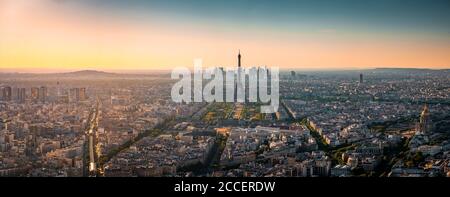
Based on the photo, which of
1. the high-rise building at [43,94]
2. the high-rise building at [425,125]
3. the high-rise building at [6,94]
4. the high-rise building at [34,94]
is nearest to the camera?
the high-rise building at [425,125]

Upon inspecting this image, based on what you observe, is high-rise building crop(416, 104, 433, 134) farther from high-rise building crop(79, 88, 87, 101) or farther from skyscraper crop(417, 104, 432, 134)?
high-rise building crop(79, 88, 87, 101)

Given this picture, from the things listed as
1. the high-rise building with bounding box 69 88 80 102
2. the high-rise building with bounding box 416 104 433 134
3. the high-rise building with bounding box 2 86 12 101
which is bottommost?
the high-rise building with bounding box 416 104 433 134

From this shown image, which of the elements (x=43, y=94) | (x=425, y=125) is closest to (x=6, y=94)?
(x=43, y=94)

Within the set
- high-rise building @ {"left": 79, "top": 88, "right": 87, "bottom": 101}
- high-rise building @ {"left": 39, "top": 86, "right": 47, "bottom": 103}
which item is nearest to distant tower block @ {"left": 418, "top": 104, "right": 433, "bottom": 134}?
high-rise building @ {"left": 79, "top": 88, "right": 87, "bottom": 101}

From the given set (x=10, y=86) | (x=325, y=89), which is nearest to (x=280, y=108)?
(x=325, y=89)

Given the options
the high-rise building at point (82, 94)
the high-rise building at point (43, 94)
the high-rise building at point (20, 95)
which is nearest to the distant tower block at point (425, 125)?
the high-rise building at point (82, 94)

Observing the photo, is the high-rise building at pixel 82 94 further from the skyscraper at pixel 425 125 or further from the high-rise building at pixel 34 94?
the skyscraper at pixel 425 125

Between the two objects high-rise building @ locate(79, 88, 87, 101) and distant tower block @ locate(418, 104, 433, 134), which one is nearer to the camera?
distant tower block @ locate(418, 104, 433, 134)

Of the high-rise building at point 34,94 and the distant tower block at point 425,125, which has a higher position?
the high-rise building at point 34,94

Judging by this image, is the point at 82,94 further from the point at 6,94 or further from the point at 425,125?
the point at 425,125
